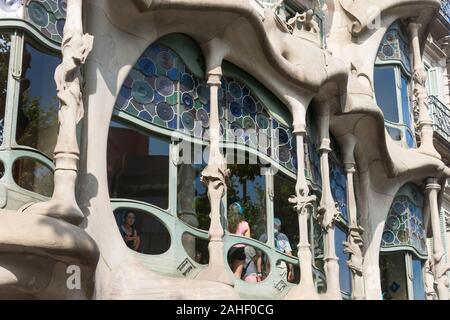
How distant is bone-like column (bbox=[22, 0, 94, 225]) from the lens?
9.81m

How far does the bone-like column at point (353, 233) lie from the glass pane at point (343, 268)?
82mm

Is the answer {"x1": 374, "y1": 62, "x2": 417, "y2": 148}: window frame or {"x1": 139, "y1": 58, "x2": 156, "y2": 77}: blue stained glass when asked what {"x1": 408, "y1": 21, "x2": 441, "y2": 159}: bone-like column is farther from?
{"x1": 139, "y1": 58, "x2": 156, "y2": 77}: blue stained glass

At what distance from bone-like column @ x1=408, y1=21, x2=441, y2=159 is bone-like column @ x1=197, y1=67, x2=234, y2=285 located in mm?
6593

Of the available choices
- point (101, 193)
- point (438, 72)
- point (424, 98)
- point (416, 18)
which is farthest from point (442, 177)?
point (101, 193)

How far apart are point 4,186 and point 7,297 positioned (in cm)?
120

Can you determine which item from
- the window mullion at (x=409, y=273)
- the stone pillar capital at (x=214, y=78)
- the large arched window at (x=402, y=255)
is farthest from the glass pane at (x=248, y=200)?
the window mullion at (x=409, y=273)

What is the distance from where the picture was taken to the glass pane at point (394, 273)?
17.0 m

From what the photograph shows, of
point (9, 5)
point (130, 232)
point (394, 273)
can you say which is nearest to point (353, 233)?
point (394, 273)

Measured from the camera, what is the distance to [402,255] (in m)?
17.1

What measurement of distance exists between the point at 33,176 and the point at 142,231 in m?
1.81

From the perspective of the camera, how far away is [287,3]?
1593 centimetres

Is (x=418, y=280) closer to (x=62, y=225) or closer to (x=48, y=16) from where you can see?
(x=48, y=16)

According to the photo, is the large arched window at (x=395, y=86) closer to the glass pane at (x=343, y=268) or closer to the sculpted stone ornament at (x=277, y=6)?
the glass pane at (x=343, y=268)

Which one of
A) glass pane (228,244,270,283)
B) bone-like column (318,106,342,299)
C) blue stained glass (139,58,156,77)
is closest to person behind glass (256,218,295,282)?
→ glass pane (228,244,270,283)
